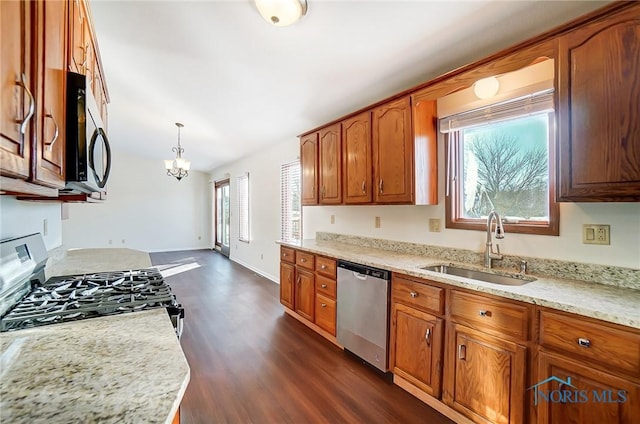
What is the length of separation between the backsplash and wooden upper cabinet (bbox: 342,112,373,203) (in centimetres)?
62

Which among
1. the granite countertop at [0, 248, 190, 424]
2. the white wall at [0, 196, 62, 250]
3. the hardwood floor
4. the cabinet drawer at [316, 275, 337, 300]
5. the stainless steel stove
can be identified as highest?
the white wall at [0, 196, 62, 250]

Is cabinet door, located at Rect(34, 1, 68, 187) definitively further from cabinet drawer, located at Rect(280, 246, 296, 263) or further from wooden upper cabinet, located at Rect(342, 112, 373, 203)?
cabinet drawer, located at Rect(280, 246, 296, 263)

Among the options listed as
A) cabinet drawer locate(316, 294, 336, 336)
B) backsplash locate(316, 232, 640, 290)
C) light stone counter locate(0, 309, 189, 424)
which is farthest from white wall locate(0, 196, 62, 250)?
backsplash locate(316, 232, 640, 290)

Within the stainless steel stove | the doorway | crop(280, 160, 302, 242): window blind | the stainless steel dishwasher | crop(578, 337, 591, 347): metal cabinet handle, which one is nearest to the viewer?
the stainless steel stove

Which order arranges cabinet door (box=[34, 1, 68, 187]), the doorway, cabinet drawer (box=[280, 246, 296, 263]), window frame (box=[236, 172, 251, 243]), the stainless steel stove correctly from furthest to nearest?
the doorway < window frame (box=[236, 172, 251, 243]) < cabinet drawer (box=[280, 246, 296, 263]) < the stainless steel stove < cabinet door (box=[34, 1, 68, 187])

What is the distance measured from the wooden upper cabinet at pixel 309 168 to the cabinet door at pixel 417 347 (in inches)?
68.7

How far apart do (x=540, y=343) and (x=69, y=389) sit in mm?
1830

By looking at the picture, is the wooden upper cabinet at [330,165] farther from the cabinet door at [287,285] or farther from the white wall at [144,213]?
the white wall at [144,213]

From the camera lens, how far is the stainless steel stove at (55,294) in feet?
3.69

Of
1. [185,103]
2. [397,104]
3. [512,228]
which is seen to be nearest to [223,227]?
[185,103]

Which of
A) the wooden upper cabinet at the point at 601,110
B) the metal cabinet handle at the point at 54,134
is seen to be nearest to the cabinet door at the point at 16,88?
the metal cabinet handle at the point at 54,134

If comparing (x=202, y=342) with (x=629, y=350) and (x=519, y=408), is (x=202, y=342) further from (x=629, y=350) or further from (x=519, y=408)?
(x=629, y=350)

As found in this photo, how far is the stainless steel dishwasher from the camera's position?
2.21 m

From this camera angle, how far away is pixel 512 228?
2.02 metres
